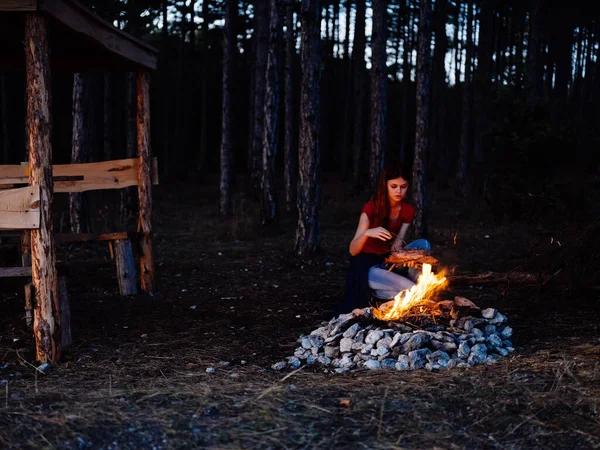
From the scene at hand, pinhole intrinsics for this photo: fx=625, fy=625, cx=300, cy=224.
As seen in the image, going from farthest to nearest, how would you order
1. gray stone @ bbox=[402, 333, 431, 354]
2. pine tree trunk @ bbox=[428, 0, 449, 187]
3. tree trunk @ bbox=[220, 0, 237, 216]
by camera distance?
pine tree trunk @ bbox=[428, 0, 449, 187] < tree trunk @ bbox=[220, 0, 237, 216] < gray stone @ bbox=[402, 333, 431, 354]

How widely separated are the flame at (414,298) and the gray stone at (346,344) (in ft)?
1.81

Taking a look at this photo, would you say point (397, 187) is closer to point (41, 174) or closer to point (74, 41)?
point (41, 174)

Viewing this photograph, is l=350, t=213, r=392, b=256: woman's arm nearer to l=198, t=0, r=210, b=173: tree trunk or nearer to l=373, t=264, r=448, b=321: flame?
l=373, t=264, r=448, b=321: flame

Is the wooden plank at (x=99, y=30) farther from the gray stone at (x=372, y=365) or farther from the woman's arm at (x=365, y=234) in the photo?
the gray stone at (x=372, y=365)

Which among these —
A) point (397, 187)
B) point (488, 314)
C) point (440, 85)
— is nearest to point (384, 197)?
point (397, 187)

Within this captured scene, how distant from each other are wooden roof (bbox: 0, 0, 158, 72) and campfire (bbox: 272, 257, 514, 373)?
12.3 ft

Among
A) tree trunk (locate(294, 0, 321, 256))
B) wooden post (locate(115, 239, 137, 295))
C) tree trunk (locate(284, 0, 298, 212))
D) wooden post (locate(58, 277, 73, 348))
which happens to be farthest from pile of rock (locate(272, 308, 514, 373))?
tree trunk (locate(284, 0, 298, 212))

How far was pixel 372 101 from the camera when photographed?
620 inches

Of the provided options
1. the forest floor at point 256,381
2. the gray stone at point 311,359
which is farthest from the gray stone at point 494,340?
the gray stone at point 311,359

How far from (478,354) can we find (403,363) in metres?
0.69

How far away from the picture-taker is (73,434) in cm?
389

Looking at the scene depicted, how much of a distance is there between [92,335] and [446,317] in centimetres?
372

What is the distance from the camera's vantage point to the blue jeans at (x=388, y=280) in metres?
6.88

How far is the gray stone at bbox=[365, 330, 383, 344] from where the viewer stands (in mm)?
5754
